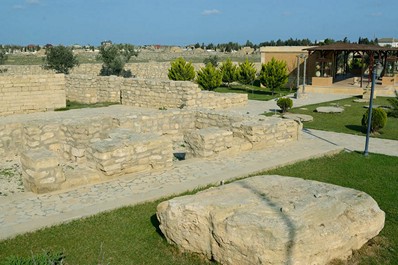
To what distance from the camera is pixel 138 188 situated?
24.2 feet

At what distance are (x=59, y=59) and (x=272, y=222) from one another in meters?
27.2

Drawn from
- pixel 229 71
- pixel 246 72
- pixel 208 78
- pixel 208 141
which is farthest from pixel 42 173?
pixel 229 71

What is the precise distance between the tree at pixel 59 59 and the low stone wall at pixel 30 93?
1068 centimetres

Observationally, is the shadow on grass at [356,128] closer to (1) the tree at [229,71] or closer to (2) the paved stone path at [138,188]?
(2) the paved stone path at [138,188]

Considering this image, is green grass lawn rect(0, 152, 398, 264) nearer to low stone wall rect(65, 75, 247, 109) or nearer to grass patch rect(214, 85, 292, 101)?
low stone wall rect(65, 75, 247, 109)

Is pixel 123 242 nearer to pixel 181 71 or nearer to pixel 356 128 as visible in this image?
pixel 356 128

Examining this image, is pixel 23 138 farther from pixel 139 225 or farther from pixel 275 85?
pixel 275 85

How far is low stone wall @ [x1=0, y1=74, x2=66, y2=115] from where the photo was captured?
56.5 feet

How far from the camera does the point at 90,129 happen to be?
10.2 meters

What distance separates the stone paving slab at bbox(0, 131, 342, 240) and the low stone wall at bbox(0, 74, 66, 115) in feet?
38.2

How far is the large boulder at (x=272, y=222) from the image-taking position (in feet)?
14.6

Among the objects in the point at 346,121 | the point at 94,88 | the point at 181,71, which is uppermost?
the point at 181,71

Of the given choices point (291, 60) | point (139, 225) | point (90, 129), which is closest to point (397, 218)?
point (139, 225)

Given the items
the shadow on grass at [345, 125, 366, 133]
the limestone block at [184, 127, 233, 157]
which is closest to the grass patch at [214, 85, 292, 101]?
the shadow on grass at [345, 125, 366, 133]
